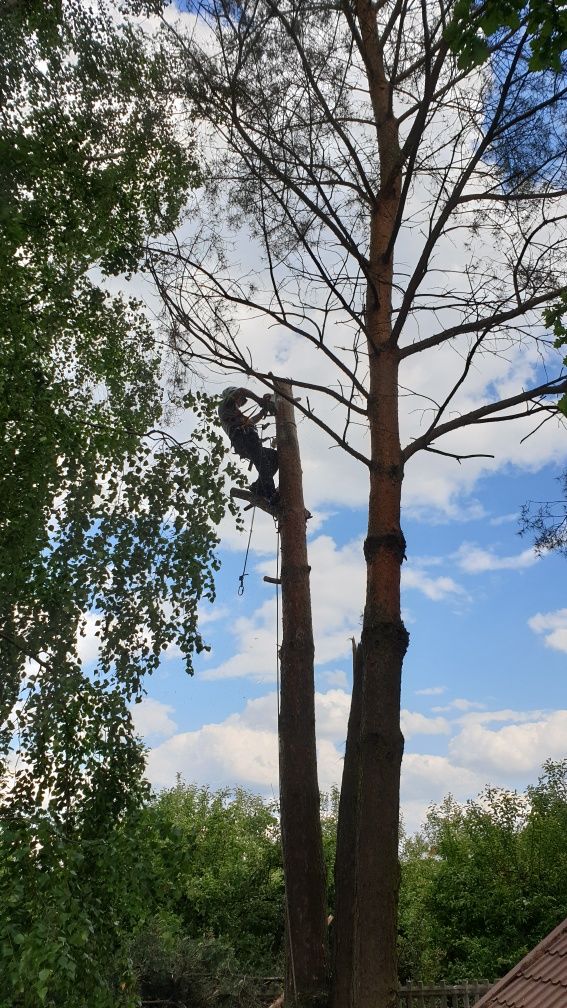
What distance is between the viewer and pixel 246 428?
26.5 ft

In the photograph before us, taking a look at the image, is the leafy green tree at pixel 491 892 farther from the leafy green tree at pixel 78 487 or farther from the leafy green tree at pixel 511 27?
the leafy green tree at pixel 511 27

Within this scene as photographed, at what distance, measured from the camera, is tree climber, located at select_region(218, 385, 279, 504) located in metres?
7.93

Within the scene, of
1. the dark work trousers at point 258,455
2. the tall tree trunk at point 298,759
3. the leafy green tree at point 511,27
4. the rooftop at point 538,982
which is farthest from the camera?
the dark work trousers at point 258,455

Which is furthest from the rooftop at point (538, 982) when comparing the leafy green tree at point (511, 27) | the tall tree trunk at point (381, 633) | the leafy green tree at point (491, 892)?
the leafy green tree at point (491, 892)

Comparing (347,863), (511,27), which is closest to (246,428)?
(347,863)

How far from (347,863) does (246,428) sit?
12.8ft

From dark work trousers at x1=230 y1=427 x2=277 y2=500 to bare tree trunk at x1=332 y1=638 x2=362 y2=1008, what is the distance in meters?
2.04

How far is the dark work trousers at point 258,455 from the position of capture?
7.87 meters

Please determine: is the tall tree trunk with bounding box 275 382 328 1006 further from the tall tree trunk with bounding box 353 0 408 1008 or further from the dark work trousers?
the tall tree trunk with bounding box 353 0 408 1008

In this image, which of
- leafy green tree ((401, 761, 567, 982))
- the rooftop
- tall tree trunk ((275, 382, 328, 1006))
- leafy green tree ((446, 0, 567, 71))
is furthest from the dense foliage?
leafy green tree ((446, 0, 567, 71))

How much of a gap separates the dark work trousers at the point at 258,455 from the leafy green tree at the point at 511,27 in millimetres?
4229

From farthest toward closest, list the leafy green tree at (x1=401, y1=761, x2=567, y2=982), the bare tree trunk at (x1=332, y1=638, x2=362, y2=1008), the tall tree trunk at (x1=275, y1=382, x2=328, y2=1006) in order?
the leafy green tree at (x1=401, y1=761, x2=567, y2=982), the tall tree trunk at (x1=275, y1=382, x2=328, y2=1006), the bare tree trunk at (x1=332, y1=638, x2=362, y2=1008)

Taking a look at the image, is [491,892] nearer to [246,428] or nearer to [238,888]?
[238,888]

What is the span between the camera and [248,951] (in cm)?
1126
